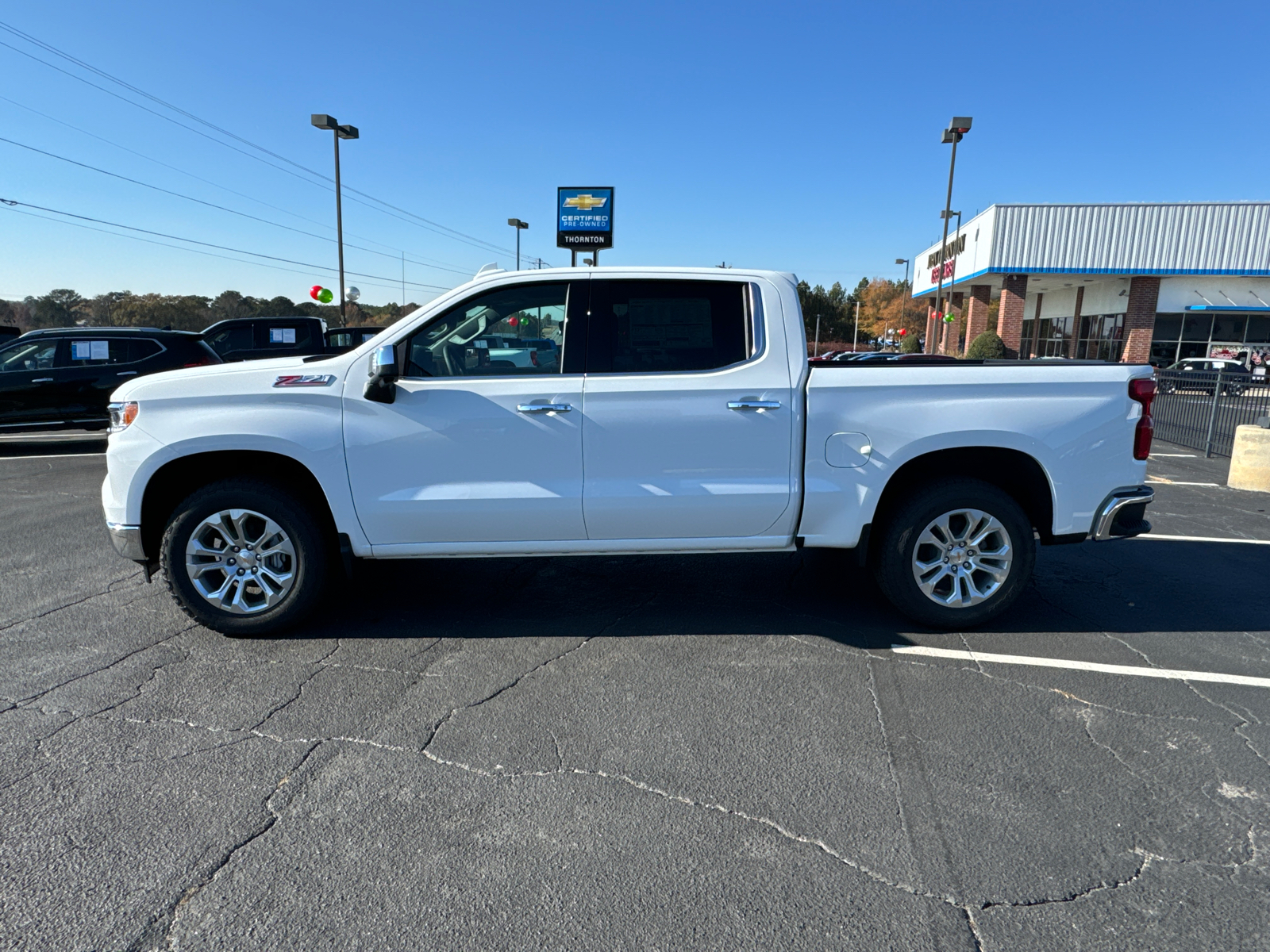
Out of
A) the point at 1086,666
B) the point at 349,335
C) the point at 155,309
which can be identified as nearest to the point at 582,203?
the point at 349,335

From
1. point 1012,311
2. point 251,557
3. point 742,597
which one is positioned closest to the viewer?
point 251,557

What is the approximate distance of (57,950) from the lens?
2.24 meters

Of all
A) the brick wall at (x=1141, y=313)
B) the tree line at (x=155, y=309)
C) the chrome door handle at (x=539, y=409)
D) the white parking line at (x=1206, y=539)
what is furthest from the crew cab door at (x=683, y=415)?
the tree line at (x=155, y=309)

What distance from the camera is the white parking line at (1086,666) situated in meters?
4.07

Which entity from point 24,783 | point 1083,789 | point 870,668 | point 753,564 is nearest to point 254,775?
point 24,783

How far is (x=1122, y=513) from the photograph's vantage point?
4.54 metres

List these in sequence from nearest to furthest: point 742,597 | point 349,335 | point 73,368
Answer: point 742,597 → point 73,368 → point 349,335

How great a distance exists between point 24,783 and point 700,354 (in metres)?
3.56

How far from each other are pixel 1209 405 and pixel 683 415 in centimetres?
1185

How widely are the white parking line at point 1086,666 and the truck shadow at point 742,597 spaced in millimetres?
188

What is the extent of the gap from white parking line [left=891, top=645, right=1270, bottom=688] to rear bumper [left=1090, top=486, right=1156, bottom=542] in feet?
2.50

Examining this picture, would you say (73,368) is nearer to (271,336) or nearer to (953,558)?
(271,336)

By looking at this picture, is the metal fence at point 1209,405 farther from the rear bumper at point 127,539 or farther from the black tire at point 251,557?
the rear bumper at point 127,539

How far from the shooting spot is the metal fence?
11930 mm
